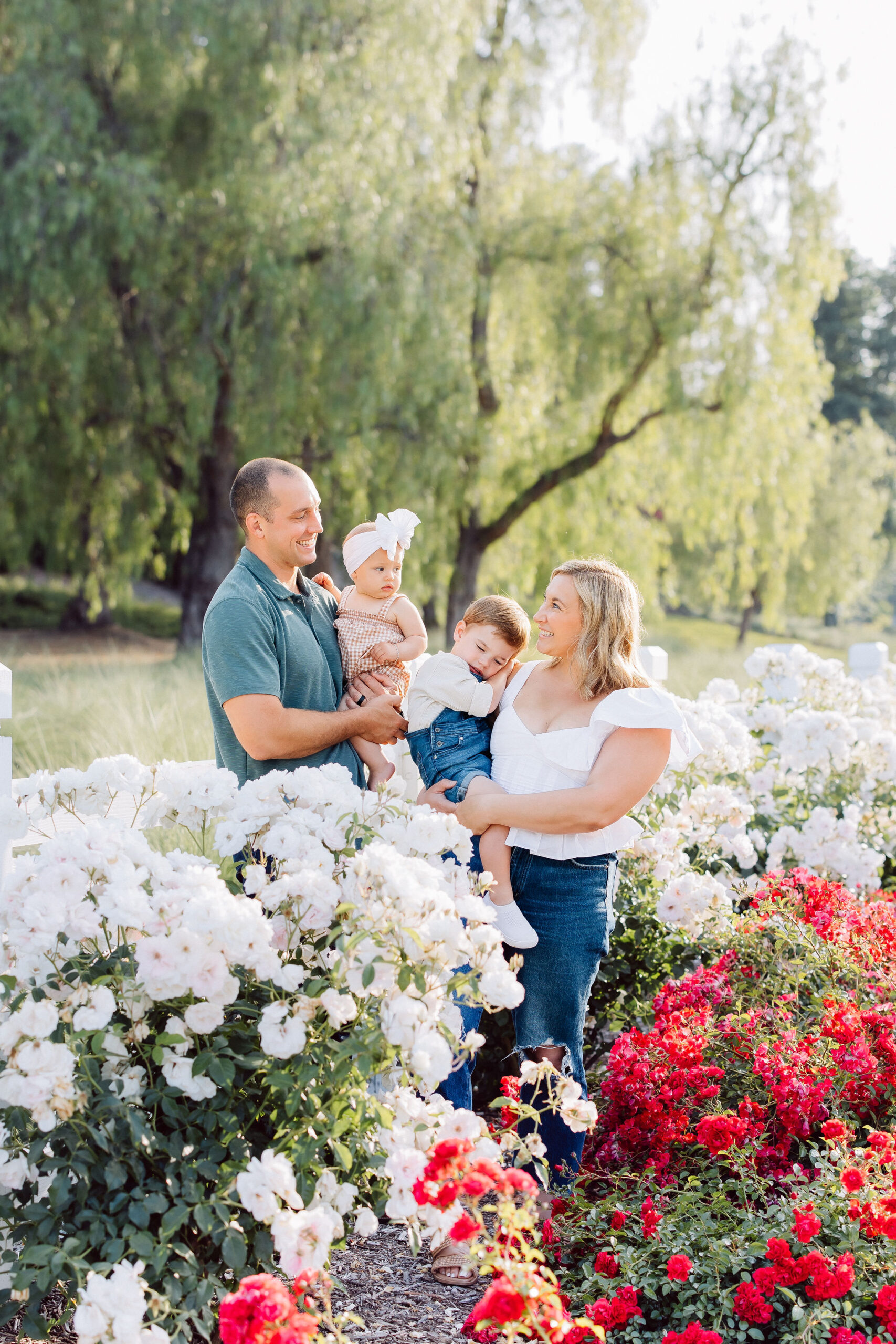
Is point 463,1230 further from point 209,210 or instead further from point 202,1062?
point 209,210

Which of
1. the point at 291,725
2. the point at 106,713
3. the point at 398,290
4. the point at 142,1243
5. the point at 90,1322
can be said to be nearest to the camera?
the point at 90,1322

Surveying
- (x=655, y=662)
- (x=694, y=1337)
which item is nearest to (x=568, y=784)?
(x=694, y=1337)

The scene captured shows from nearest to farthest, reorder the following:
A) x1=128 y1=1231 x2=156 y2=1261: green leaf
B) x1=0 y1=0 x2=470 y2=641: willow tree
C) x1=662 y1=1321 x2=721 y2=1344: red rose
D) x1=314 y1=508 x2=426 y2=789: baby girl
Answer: x1=128 y1=1231 x2=156 y2=1261: green leaf
x1=662 y1=1321 x2=721 y2=1344: red rose
x1=314 y1=508 x2=426 y2=789: baby girl
x1=0 y1=0 x2=470 y2=641: willow tree

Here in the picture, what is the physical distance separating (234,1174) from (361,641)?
1.47m

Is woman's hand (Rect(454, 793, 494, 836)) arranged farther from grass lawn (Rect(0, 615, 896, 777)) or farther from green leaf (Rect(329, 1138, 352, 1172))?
grass lawn (Rect(0, 615, 896, 777))

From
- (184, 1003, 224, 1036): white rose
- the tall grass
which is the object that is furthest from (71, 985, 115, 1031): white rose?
the tall grass

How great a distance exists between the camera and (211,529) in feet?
39.2

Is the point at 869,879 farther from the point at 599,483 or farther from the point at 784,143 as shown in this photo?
the point at 784,143

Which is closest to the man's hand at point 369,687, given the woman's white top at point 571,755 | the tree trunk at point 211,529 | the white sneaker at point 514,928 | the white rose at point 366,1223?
the woman's white top at point 571,755

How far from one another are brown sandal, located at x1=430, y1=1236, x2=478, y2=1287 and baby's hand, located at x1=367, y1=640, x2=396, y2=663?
1.43 metres

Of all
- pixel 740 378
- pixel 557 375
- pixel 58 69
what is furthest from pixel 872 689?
pixel 58 69

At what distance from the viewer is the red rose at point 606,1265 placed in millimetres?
2199

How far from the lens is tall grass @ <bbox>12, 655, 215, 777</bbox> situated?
539 cm

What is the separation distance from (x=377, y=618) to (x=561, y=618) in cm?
55
